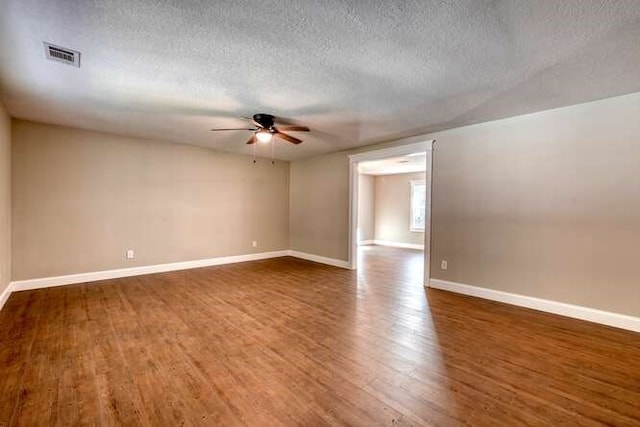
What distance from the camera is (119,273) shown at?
16.0 ft

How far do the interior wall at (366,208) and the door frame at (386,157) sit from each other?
389 centimetres

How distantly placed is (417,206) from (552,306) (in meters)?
5.77

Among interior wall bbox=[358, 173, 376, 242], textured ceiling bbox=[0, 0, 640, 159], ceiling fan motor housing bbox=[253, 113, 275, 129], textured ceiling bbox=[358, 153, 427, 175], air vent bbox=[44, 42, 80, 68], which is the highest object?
textured ceiling bbox=[358, 153, 427, 175]

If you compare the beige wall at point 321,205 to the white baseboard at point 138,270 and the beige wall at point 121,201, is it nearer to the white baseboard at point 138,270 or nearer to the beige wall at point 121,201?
the white baseboard at point 138,270

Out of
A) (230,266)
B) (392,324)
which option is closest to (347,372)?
(392,324)

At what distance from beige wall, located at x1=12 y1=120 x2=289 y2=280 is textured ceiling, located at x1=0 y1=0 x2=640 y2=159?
2.90 ft

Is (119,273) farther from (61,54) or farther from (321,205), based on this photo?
(321,205)

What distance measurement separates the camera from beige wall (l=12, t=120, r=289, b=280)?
4180mm

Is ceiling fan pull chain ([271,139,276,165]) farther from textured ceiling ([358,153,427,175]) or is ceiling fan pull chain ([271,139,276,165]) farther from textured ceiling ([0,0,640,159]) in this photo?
textured ceiling ([358,153,427,175])

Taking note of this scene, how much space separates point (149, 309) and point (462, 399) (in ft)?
11.2

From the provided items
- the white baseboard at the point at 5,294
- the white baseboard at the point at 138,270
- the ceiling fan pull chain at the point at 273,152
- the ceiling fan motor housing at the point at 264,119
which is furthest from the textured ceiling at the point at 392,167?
the white baseboard at the point at 5,294

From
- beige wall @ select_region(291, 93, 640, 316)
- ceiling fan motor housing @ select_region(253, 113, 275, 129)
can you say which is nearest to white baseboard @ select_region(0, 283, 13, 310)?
ceiling fan motor housing @ select_region(253, 113, 275, 129)

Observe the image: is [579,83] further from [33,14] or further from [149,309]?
[149,309]

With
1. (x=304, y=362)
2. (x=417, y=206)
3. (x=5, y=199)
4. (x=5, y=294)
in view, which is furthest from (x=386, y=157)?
(x=5, y=294)
